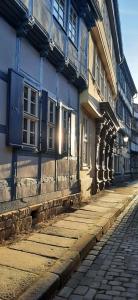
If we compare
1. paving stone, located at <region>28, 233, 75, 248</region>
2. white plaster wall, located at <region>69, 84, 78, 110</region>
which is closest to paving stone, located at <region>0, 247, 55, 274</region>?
paving stone, located at <region>28, 233, 75, 248</region>

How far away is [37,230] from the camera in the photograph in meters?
8.34

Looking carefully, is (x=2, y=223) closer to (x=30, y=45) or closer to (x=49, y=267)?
(x=49, y=267)

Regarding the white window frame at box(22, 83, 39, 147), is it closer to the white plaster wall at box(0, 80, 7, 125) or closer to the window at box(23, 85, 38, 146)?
the window at box(23, 85, 38, 146)

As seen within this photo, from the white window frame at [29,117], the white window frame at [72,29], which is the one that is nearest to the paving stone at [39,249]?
the white window frame at [29,117]

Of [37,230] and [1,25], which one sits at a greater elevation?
[1,25]

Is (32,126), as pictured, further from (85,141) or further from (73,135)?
(85,141)

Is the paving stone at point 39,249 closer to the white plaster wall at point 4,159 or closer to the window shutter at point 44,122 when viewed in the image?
the white plaster wall at point 4,159

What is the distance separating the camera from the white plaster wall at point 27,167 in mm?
7930

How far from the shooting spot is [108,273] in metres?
6.02

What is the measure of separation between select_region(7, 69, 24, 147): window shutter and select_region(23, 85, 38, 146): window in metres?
0.64

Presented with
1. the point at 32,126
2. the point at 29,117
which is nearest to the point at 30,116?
the point at 29,117

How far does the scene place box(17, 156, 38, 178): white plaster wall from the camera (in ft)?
26.0

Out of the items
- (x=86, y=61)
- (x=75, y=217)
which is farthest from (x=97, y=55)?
(x=75, y=217)

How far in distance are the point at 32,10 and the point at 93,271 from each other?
522 cm
